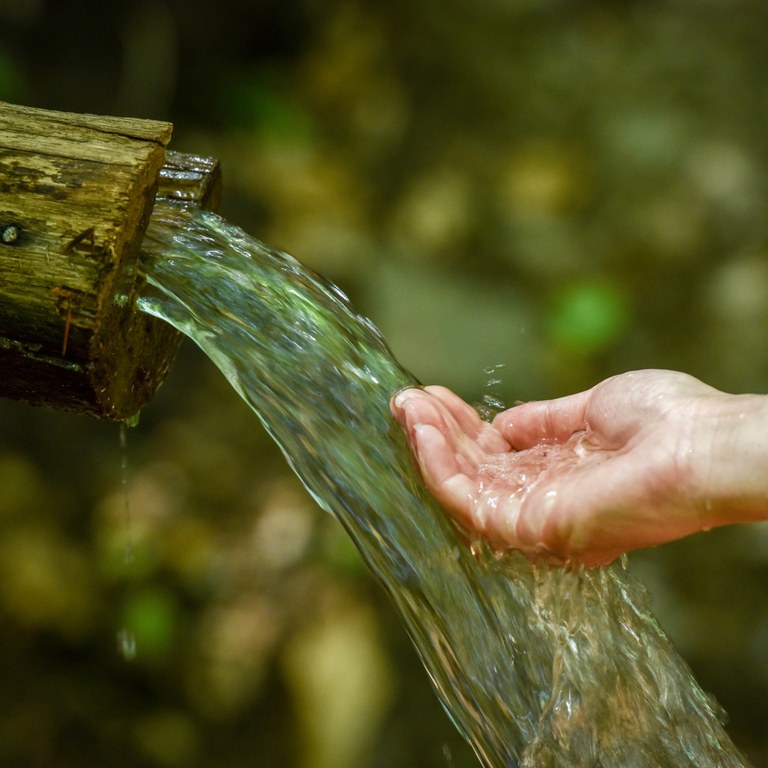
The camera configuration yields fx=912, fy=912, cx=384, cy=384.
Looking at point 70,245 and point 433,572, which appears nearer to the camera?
point 70,245

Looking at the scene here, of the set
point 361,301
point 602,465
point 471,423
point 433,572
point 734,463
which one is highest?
point 734,463

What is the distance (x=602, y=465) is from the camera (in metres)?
1.54

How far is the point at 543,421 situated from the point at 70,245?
931mm

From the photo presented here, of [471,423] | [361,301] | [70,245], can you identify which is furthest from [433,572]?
[361,301]

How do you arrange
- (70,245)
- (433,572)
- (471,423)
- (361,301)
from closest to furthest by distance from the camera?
(70,245), (433,572), (471,423), (361,301)

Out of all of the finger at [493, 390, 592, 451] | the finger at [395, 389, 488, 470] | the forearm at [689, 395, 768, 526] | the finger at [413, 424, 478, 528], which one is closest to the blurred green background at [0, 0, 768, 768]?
the finger at [493, 390, 592, 451]

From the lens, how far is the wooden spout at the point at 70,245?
135 cm

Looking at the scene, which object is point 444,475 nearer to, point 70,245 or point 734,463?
point 734,463

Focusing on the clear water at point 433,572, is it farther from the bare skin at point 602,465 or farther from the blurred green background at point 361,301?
the blurred green background at point 361,301

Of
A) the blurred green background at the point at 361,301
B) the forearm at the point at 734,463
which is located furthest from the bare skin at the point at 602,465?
the blurred green background at the point at 361,301

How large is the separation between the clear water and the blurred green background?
1.56 metres

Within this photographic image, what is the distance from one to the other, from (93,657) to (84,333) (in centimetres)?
216

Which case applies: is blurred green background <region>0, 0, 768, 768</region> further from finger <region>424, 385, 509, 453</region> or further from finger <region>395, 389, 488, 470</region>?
finger <region>395, 389, 488, 470</region>

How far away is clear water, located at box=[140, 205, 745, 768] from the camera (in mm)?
1613
